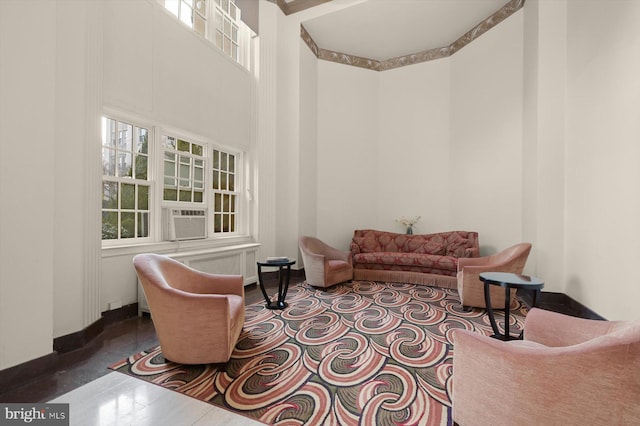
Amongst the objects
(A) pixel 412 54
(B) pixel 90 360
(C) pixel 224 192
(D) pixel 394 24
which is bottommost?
(B) pixel 90 360


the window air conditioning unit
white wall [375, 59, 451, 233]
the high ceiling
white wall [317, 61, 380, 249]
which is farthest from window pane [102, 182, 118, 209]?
white wall [375, 59, 451, 233]

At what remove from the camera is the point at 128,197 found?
3.36 m

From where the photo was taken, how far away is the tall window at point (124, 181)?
10.4 ft

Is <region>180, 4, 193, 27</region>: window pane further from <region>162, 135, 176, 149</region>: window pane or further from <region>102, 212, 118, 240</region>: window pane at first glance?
<region>102, 212, 118, 240</region>: window pane

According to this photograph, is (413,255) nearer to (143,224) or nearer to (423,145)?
(423,145)

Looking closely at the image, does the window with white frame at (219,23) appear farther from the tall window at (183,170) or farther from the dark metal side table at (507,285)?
the dark metal side table at (507,285)

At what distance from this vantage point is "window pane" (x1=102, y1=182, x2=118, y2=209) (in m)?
3.13

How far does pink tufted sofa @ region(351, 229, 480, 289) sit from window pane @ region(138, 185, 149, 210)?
3.34 metres

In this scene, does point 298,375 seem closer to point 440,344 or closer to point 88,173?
point 440,344

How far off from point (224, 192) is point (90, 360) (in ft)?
9.47

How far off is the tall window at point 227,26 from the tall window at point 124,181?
2.10 meters

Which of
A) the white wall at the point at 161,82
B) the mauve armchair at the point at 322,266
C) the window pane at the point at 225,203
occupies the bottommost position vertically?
the mauve armchair at the point at 322,266

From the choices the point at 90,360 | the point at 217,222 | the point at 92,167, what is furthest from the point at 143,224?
the point at 90,360

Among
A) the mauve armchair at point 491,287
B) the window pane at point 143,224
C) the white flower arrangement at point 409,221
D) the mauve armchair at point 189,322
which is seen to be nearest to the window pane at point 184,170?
the window pane at point 143,224
